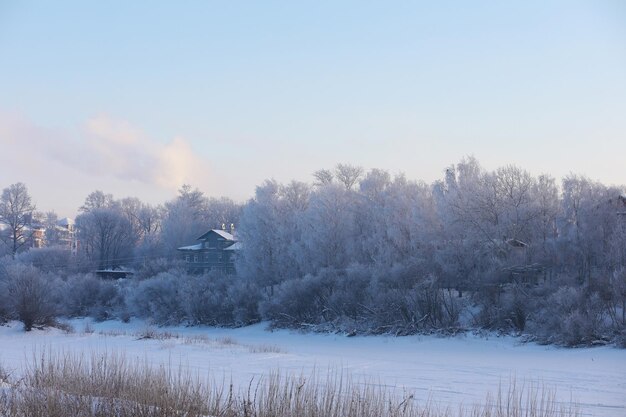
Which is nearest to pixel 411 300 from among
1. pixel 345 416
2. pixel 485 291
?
pixel 485 291

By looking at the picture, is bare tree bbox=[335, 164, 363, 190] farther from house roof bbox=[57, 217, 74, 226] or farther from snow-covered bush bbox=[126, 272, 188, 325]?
house roof bbox=[57, 217, 74, 226]

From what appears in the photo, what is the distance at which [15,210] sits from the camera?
94.5 metres

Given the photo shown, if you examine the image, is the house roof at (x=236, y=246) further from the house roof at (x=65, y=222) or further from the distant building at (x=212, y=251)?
the house roof at (x=65, y=222)

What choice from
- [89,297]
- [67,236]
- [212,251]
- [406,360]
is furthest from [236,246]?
[67,236]

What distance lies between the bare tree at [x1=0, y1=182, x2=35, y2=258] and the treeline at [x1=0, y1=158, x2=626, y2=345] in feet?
104

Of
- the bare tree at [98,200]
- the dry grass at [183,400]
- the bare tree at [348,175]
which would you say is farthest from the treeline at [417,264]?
the bare tree at [98,200]

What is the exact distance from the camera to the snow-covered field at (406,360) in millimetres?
20547

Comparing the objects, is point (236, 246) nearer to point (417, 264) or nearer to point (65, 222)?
point (417, 264)

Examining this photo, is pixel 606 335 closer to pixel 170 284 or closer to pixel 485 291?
pixel 485 291

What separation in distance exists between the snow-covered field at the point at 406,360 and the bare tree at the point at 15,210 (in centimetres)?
5400

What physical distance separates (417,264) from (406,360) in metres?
Result: 16.2

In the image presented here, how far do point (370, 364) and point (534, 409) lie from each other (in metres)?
20.2

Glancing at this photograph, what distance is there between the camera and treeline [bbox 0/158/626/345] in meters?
42.0

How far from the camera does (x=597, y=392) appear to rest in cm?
2166
